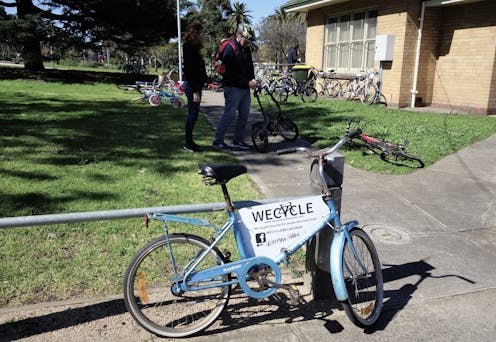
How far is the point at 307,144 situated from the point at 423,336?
18.2 ft

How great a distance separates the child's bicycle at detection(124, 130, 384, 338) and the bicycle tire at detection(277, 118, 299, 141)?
521 cm

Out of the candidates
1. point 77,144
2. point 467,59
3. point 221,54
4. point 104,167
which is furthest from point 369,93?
point 104,167

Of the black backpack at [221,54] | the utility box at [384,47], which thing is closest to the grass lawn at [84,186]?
the black backpack at [221,54]

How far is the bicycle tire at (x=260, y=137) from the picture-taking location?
7.73 m

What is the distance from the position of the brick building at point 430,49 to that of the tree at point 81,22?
11511 millimetres

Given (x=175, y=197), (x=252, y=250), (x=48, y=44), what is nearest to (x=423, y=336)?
(x=252, y=250)

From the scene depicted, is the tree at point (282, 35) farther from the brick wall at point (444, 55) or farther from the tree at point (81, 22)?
the brick wall at point (444, 55)

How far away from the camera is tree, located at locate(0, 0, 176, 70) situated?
2088 cm

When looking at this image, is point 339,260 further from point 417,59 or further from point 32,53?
point 32,53

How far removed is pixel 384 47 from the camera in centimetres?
1317

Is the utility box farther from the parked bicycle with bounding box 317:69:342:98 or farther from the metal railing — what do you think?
the metal railing

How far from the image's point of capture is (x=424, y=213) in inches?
206

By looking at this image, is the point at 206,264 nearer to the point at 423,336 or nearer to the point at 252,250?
the point at 252,250

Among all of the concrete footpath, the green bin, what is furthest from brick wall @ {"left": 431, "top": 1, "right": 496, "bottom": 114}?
the concrete footpath
